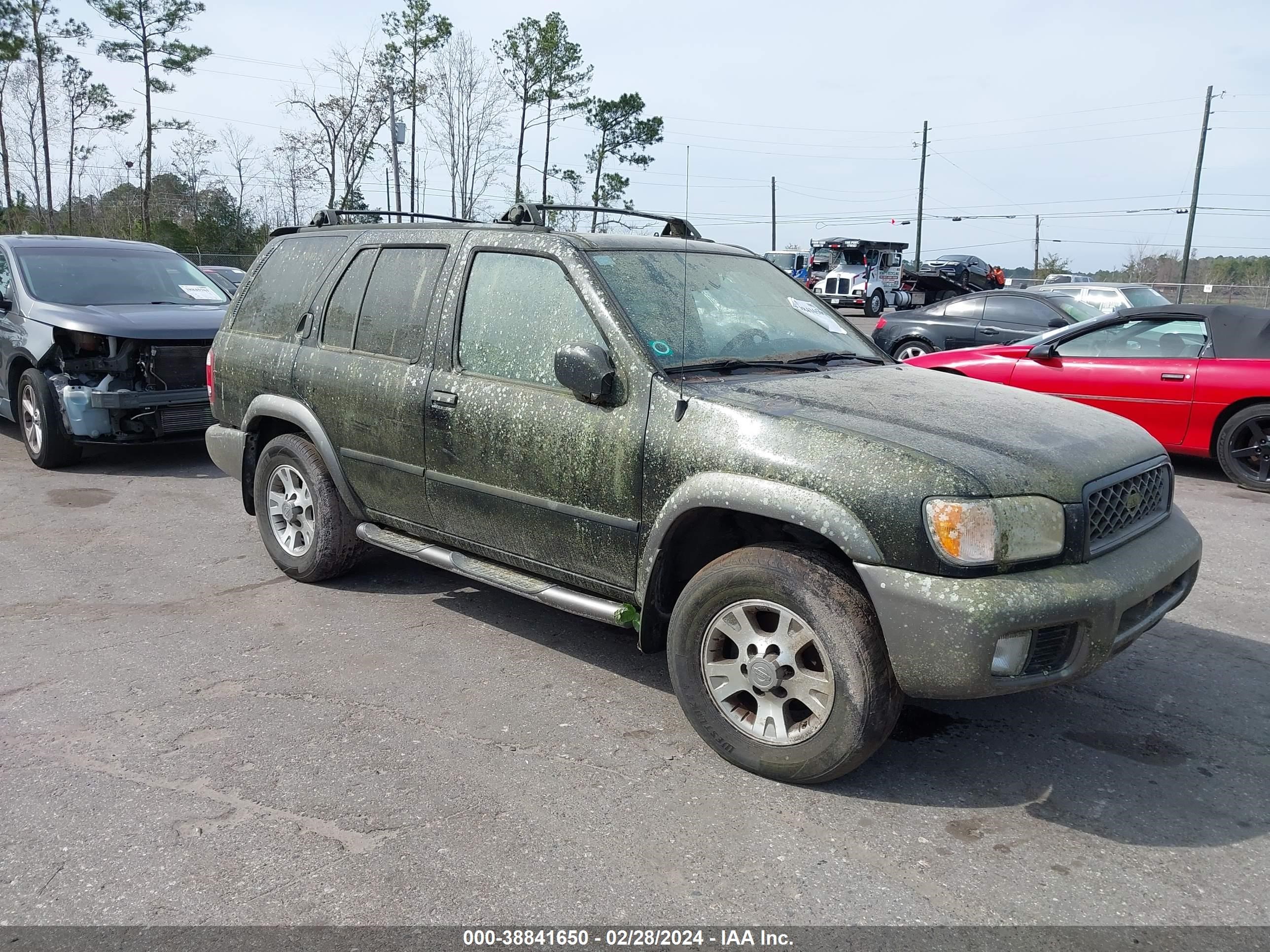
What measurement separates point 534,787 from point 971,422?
1.96m

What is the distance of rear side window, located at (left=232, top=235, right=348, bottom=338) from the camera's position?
528 centimetres

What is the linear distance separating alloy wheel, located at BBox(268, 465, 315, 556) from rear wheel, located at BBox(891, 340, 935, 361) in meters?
8.81

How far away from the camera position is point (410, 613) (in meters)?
5.02

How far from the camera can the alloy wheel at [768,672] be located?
10.7ft

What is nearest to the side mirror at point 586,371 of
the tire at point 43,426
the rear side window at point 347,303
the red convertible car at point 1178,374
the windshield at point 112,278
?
the rear side window at point 347,303

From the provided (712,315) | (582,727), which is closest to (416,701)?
(582,727)

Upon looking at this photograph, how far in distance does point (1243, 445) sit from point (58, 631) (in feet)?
26.6

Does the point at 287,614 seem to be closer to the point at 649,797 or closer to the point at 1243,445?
the point at 649,797

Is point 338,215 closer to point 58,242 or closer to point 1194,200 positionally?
point 58,242

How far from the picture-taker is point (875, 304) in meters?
34.2

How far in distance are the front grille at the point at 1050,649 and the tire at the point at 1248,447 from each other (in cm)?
561

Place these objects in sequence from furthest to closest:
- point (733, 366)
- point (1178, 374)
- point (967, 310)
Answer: point (967, 310) < point (1178, 374) < point (733, 366)

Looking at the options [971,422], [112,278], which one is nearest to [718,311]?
[971,422]

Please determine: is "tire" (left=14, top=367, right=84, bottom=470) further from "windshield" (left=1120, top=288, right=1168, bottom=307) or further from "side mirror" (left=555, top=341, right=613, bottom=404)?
"windshield" (left=1120, top=288, right=1168, bottom=307)
